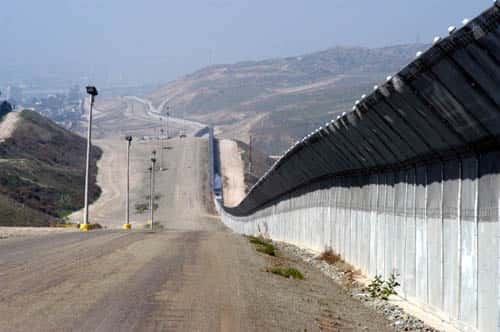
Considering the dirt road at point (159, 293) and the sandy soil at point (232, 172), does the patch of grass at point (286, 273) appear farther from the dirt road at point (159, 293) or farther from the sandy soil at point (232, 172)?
the sandy soil at point (232, 172)

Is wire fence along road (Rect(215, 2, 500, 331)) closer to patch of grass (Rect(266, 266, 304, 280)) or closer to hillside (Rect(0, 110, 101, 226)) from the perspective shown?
patch of grass (Rect(266, 266, 304, 280))

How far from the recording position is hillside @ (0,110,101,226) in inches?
3435

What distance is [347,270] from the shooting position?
24562mm

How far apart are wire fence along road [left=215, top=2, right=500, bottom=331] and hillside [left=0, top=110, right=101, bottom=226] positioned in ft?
170

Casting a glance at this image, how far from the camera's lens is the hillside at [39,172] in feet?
286

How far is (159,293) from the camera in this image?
A: 45.3 feet

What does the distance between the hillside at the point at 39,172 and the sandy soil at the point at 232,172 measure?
684 inches

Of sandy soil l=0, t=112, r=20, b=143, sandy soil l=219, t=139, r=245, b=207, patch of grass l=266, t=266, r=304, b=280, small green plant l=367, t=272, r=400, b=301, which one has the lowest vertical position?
small green plant l=367, t=272, r=400, b=301

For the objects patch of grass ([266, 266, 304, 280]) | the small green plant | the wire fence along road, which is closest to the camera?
the wire fence along road

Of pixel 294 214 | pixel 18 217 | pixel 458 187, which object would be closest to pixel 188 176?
pixel 18 217

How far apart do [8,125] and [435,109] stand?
153m

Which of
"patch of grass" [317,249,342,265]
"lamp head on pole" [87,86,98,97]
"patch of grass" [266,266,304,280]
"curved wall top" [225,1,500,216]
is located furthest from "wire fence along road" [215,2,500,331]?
"lamp head on pole" [87,86,98,97]

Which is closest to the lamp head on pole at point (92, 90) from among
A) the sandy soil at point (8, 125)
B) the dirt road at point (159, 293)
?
the dirt road at point (159, 293)

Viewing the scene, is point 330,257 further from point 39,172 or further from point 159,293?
point 39,172
